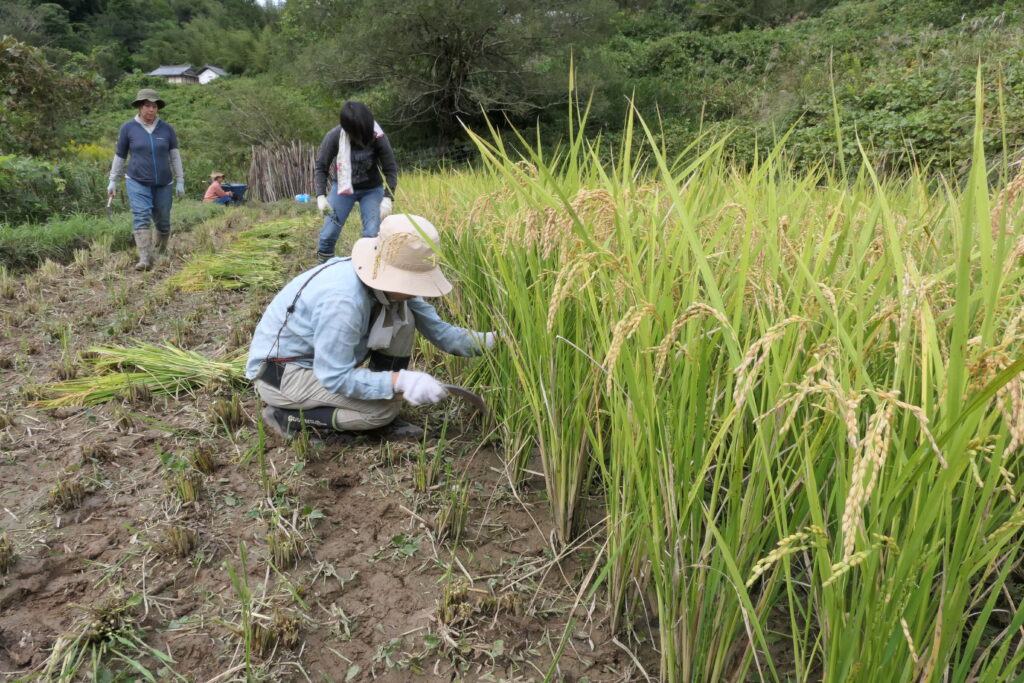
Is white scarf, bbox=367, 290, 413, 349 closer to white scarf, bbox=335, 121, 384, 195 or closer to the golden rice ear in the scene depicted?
the golden rice ear

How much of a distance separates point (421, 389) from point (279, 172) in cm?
1409

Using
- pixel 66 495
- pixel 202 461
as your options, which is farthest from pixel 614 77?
pixel 66 495

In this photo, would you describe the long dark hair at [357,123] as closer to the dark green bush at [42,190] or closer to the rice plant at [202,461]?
the rice plant at [202,461]

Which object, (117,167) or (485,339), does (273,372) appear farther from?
(117,167)

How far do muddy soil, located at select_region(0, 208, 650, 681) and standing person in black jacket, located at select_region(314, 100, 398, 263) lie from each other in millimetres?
2479

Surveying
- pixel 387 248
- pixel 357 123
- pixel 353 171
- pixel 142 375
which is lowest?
pixel 142 375

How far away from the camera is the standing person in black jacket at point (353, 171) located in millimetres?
4672

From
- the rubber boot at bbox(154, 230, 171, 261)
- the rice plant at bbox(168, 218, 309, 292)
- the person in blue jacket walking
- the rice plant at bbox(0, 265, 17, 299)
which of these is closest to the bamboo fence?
the rubber boot at bbox(154, 230, 171, 261)

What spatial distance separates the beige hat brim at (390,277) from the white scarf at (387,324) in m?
0.16

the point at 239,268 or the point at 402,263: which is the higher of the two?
the point at 402,263

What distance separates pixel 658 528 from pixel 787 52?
759 inches

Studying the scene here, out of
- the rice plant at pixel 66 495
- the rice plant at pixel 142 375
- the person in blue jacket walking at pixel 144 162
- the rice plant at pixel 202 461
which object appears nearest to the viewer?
the rice plant at pixel 66 495

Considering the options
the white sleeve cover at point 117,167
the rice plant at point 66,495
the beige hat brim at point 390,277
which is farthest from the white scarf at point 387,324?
the white sleeve cover at point 117,167

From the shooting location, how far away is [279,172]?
14547 mm
